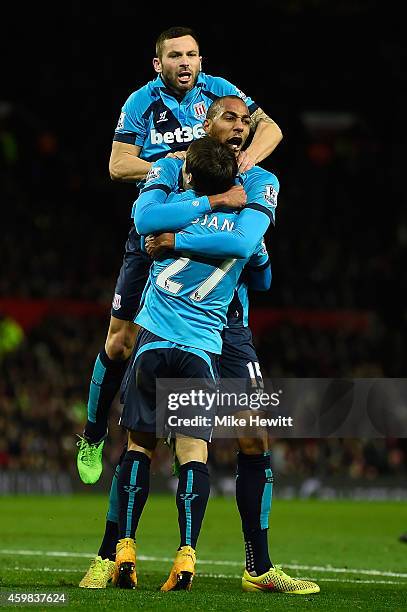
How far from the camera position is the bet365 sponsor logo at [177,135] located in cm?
812

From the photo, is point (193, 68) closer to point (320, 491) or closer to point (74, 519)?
point (74, 519)

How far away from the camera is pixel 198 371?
22.1ft

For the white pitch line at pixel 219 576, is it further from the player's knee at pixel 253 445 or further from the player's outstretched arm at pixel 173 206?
the player's outstretched arm at pixel 173 206

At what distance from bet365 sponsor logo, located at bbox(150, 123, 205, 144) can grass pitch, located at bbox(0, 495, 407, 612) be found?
2.70m

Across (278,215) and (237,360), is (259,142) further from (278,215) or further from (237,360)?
(278,215)

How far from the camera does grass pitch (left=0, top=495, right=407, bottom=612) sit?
6.31 metres

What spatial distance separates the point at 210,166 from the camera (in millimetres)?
6812

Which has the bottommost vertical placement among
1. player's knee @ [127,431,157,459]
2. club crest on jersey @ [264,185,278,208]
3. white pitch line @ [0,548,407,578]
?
white pitch line @ [0,548,407,578]

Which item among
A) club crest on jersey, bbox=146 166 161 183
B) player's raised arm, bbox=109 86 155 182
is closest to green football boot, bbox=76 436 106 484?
player's raised arm, bbox=109 86 155 182

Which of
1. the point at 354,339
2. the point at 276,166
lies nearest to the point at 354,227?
the point at 276,166

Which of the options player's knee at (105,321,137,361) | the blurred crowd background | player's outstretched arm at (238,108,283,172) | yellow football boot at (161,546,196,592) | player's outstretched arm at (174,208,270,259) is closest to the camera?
yellow football boot at (161,546,196,592)

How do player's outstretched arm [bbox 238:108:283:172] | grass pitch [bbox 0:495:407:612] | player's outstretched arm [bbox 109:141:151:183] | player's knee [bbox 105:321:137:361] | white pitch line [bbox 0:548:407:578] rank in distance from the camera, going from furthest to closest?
white pitch line [bbox 0:548:407:578] < player's knee [bbox 105:321:137:361] < player's outstretched arm [bbox 109:141:151:183] < player's outstretched arm [bbox 238:108:283:172] < grass pitch [bbox 0:495:407:612]

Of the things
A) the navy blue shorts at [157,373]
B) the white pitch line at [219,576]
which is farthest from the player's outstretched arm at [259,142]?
the white pitch line at [219,576]

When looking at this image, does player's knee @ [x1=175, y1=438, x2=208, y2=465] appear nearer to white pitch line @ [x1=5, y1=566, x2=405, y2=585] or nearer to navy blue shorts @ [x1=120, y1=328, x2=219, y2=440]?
navy blue shorts @ [x1=120, y1=328, x2=219, y2=440]
